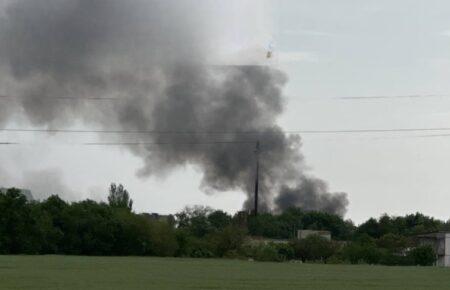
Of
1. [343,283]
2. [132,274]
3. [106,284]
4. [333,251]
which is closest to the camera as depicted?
[106,284]

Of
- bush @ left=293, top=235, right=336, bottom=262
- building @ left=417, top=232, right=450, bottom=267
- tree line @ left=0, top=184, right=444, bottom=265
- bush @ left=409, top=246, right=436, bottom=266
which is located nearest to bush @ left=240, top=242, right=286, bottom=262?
tree line @ left=0, top=184, right=444, bottom=265

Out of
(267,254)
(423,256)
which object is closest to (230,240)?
(267,254)

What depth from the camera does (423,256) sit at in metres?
105

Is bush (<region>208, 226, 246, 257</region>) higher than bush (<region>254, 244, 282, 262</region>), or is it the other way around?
bush (<region>208, 226, 246, 257</region>)

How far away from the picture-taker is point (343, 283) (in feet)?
146

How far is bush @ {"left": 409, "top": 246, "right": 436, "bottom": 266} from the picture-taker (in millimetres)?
104188

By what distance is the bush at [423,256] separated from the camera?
104 metres

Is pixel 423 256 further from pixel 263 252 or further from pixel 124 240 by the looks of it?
pixel 124 240

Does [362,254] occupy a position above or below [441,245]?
below

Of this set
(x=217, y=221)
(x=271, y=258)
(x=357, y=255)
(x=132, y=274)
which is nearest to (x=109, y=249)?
(x=271, y=258)

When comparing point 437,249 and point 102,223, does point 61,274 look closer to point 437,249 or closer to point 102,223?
point 102,223

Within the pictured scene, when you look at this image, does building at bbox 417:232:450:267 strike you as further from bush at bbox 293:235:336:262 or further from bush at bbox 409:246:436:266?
Result: bush at bbox 293:235:336:262

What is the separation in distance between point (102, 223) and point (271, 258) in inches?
853

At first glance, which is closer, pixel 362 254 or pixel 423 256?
pixel 362 254
